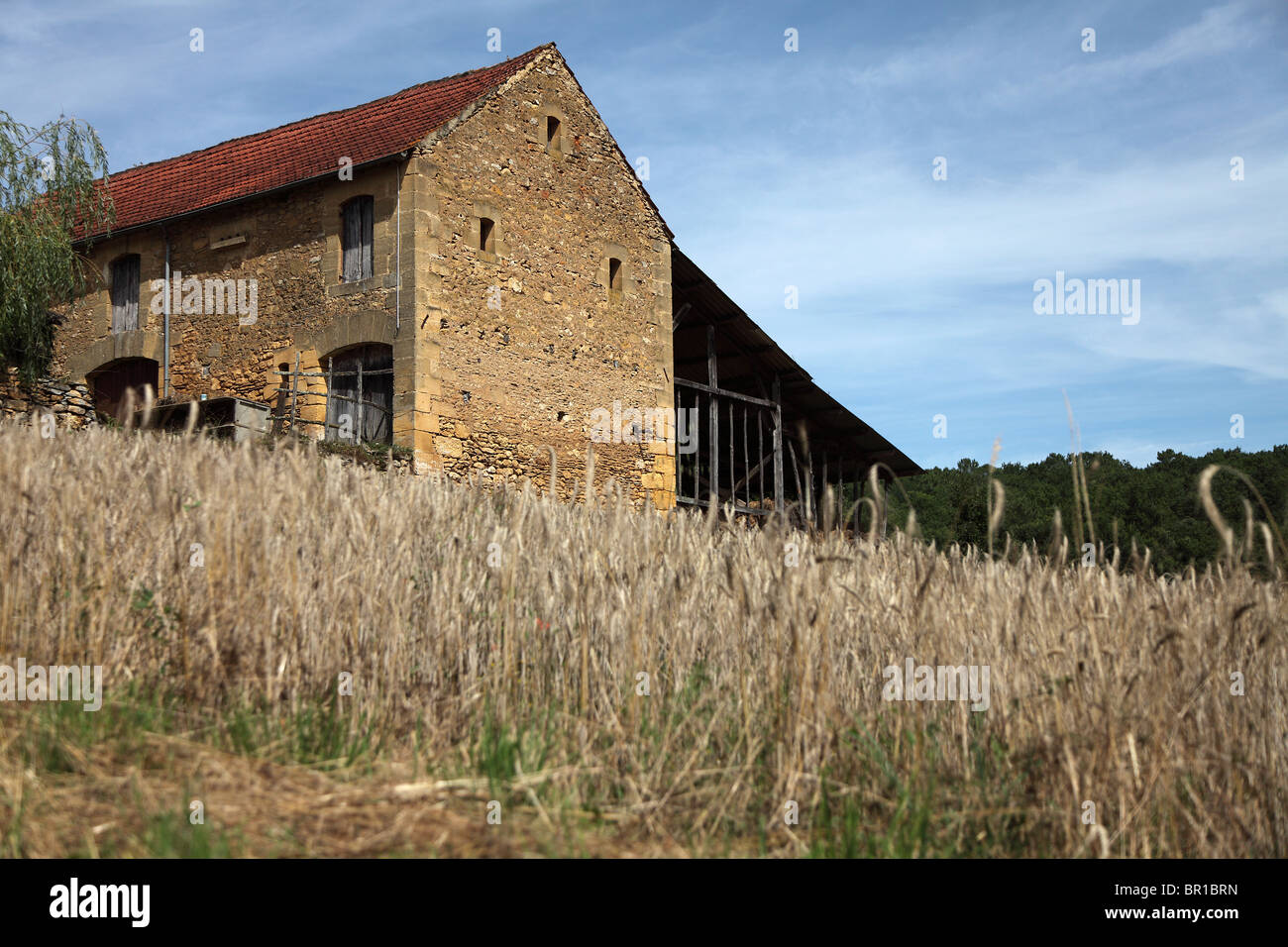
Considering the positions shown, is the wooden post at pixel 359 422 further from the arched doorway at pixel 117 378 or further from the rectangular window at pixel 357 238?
the arched doorway at pixel 117 378

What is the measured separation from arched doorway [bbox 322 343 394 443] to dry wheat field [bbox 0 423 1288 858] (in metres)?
10.0

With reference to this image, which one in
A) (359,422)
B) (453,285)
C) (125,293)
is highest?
(125,293)

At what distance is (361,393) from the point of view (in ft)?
49.5

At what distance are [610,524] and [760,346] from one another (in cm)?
1529

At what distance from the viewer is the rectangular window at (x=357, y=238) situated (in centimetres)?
1517

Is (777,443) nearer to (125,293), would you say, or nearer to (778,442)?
→ (778,442)

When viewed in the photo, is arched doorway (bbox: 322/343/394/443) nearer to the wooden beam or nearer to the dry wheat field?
the wooden beam

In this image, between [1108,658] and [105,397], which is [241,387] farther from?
[1108,658]

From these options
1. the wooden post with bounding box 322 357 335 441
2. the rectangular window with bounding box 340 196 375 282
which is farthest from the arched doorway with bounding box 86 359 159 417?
the rectangular window with bounding box 340 196 375 282

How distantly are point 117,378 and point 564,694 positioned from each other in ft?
54.7

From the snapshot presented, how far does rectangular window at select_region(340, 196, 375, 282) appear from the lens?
15.2 m

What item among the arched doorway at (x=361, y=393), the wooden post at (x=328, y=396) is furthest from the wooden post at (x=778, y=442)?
Result: the wooden post at (x=328, y=396)

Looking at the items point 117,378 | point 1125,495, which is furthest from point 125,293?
point 1125,495
